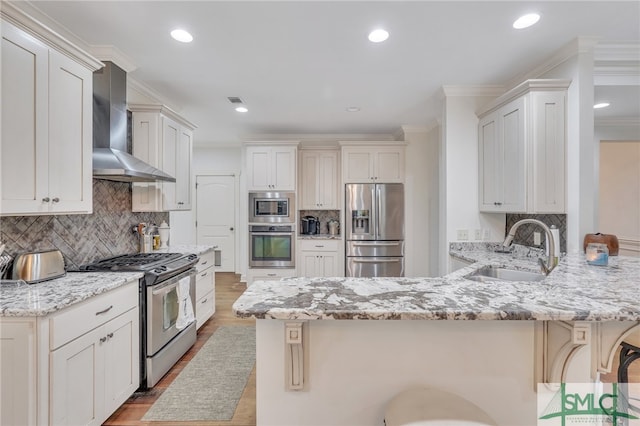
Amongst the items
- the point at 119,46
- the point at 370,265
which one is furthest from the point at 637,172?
the point at 119,46

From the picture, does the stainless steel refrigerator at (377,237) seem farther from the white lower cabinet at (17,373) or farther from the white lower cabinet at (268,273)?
the white lower cabinet at (17,373)

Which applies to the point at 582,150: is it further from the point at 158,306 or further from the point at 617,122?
the point at 158,306

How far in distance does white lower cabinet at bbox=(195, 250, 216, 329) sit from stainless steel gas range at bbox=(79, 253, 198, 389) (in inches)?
16.3

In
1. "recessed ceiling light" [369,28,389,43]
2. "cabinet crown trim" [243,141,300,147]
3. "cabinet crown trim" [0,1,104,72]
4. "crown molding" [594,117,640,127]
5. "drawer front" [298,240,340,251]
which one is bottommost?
"drawer front" [298,240,340,251]

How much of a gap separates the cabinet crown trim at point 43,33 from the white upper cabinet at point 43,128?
2 cm

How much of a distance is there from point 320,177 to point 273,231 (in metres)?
1.22

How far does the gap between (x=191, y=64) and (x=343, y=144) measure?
8.50ft

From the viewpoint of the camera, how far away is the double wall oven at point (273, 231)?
4645mm

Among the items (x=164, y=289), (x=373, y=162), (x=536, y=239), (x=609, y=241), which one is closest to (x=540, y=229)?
(x=536, y=239)

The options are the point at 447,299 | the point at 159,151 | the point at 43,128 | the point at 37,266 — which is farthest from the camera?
the point at 159,151

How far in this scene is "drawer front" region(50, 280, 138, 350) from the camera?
4.79 feet

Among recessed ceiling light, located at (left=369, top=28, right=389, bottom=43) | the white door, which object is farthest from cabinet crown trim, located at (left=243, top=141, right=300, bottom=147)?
recessed ceiling light, located at (left=369, top=28, right=389, bottom=43)

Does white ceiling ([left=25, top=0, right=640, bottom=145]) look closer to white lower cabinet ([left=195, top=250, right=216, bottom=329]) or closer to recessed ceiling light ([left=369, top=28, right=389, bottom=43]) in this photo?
→ recessed ceiling light ([left=369, top=28, right=389, bottom=43])

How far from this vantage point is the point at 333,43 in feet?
7.47
